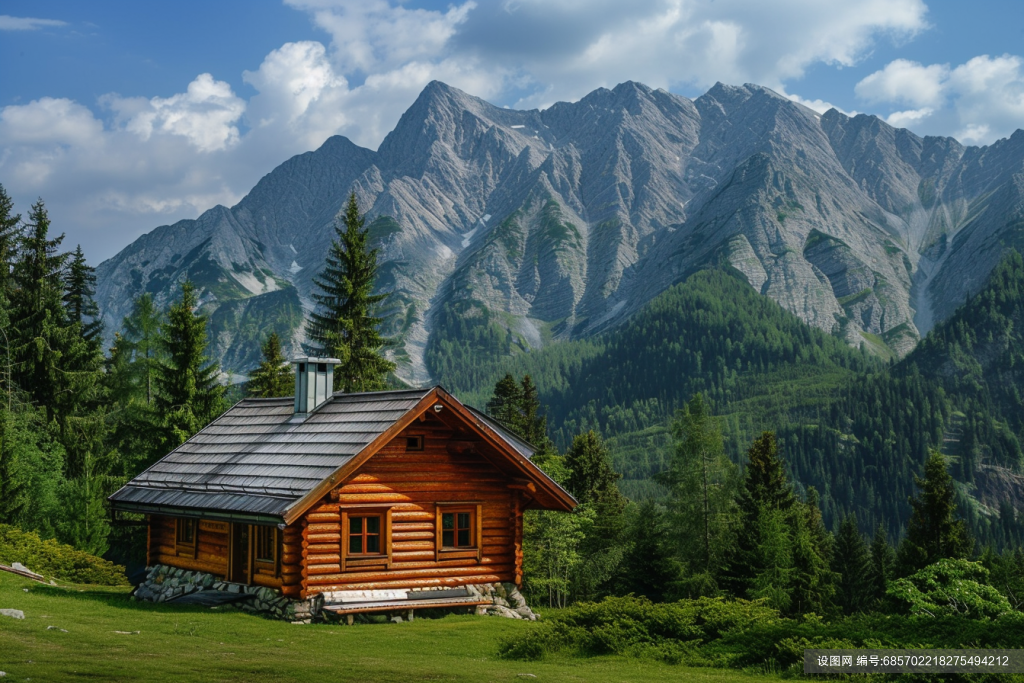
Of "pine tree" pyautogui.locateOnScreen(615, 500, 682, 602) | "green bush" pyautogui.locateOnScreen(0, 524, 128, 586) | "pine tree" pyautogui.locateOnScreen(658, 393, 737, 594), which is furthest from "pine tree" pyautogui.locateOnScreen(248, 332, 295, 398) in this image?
"pine tree" pyautogui.locateOnScreen(658, 393, 737, 594)

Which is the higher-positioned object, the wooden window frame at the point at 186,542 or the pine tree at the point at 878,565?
the wooden window frame at the point at 186,542

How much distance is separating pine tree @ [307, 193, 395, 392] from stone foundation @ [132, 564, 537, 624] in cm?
1763

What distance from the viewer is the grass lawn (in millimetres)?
15914

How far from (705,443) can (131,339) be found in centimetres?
4291

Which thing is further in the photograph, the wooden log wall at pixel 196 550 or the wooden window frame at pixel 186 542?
the wooden window frame at pixel 186 542

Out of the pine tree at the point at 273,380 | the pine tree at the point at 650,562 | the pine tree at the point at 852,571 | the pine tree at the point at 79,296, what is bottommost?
the pine tree at the point at 852,571

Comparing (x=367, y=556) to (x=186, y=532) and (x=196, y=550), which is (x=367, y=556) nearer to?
(x=196, y=550)

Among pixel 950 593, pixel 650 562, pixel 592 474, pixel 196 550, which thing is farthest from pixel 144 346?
pixel 950 593

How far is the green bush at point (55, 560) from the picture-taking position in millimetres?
32719

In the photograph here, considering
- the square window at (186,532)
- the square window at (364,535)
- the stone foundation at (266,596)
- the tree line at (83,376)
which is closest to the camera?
the stone foundation at (266,596)

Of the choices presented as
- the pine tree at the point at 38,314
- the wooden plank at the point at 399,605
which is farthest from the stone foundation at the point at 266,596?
the pine tree at the point at 38,314

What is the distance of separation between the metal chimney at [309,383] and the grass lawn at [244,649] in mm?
7489

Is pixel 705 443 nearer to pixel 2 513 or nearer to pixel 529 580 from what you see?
pixel 529 580

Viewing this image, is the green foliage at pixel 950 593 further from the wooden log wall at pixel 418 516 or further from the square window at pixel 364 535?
the square window at pixel 364 535
